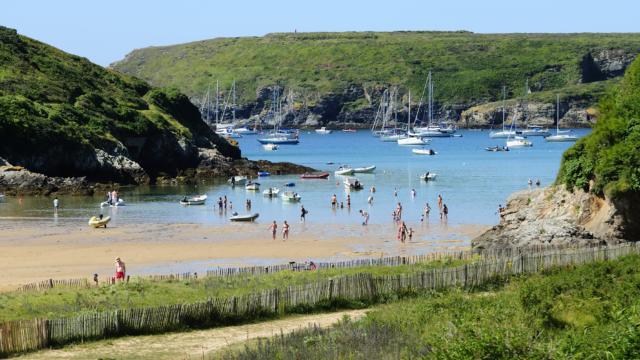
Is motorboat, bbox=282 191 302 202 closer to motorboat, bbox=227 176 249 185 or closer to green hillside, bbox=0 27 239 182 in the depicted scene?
motorboat, bbox=227 176 249 185

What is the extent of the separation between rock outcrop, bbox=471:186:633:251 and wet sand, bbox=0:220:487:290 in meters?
5.36

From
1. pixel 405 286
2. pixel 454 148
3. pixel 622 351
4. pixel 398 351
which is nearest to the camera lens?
pixel 622 351

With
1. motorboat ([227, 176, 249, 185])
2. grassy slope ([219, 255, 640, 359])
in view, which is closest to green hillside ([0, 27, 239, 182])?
motorboat ([227, 176, 249, 185])

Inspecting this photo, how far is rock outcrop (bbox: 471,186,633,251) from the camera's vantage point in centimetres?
4556

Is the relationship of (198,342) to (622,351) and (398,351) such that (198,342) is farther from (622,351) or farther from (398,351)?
(622,351)

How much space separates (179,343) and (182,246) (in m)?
31.5

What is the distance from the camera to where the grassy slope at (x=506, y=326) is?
1961cm

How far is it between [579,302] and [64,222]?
168 feet

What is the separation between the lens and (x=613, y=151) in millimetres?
49031

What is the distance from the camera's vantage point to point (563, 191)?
52781mm

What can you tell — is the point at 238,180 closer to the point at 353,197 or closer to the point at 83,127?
the point at 83,127

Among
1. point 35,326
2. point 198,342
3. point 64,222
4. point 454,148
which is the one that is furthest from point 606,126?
point 454,148

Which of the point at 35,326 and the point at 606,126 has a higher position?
the point at 606,126

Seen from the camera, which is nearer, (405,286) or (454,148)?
(405,286)
